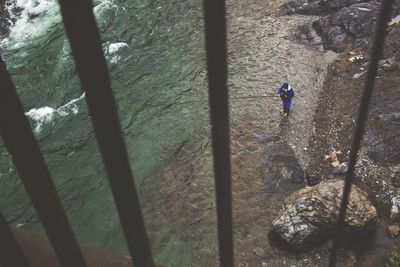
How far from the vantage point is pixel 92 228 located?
22.4 ft

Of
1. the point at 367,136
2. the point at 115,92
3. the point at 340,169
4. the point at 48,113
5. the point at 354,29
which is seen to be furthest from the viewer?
the point at 354,29

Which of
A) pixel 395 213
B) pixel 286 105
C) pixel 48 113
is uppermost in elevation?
pixel 48 113

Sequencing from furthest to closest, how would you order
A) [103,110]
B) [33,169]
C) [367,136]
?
[367,136], [33,169], [103,110]

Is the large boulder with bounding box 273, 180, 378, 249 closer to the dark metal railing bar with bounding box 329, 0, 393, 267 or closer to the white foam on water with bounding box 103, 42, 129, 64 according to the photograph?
the dark metal railing bar with bounding box 329, 0, 393, 267

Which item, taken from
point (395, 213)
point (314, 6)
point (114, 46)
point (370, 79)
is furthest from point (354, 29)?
point (370, 79)

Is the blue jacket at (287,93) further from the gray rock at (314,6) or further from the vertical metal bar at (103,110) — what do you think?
the vertical metal bar at (103,110)

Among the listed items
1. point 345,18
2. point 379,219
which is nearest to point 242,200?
point 379,219

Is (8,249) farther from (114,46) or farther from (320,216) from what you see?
(114,46)

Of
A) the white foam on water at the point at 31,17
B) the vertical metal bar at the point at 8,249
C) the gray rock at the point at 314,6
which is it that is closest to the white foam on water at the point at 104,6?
the white foam on water at the point at 31,17

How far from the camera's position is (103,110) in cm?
89

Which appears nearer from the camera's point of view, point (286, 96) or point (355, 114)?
point (286, 96)

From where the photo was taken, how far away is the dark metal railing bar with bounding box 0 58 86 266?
90cm

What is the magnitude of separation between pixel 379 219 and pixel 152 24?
7447mm

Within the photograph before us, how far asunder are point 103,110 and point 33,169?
25cm
